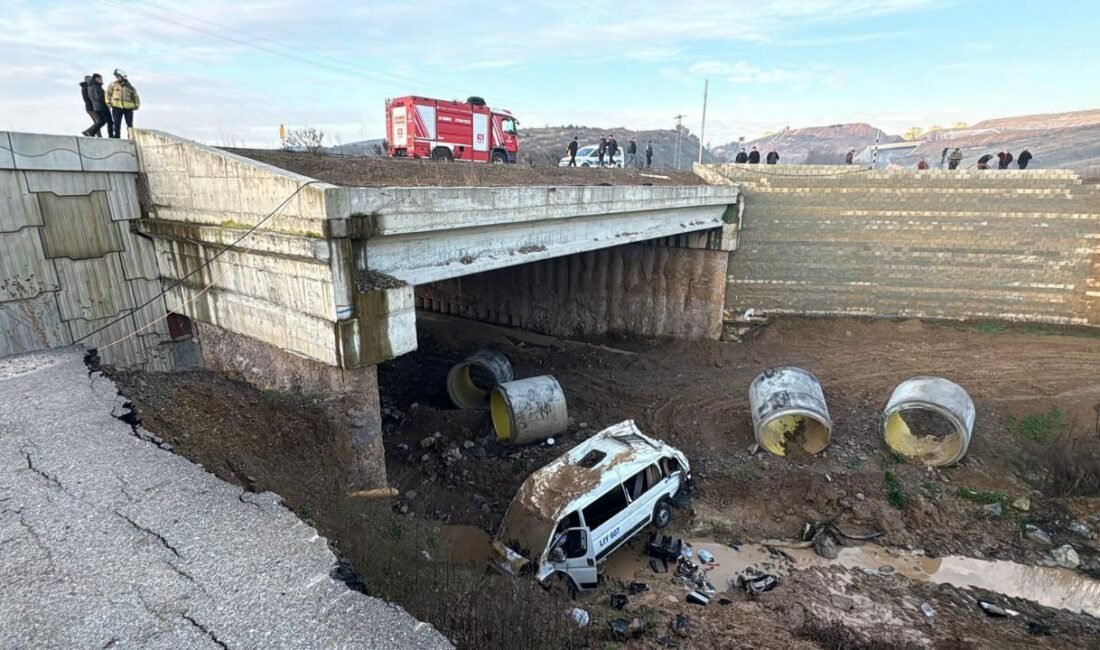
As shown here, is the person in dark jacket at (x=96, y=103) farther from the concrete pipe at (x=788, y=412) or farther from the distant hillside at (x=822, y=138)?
the distant hillside at (x=822, y=138)

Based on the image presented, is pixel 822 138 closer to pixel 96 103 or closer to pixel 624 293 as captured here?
pixel 624 293

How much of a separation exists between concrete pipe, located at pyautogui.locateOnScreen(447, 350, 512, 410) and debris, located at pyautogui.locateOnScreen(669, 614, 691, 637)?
7560 millimetres

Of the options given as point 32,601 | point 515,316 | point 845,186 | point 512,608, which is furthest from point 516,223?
point 845,186

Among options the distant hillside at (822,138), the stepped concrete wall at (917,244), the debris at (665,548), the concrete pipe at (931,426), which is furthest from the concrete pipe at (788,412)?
the distant hillside at (822,138)

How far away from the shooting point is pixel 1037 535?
8.59 meters

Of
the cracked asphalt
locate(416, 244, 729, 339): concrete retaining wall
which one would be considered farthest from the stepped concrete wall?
the cracked asphalt

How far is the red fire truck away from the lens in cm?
1945

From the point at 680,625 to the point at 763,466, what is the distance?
4.93 meters

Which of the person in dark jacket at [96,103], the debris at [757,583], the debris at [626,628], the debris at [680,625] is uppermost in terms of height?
the person in dark jacket at [96,103]

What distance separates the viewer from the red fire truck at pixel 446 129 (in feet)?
63.8

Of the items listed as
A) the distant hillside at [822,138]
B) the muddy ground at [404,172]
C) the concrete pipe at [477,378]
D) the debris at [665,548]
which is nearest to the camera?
the debris at [665,548]

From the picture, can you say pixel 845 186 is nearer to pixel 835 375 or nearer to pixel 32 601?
pixel 835 375

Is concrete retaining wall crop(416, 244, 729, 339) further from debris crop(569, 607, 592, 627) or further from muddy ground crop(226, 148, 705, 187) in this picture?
debris crop(569, 607, 592, 627)

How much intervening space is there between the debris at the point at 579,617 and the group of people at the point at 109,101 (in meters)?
11.0
